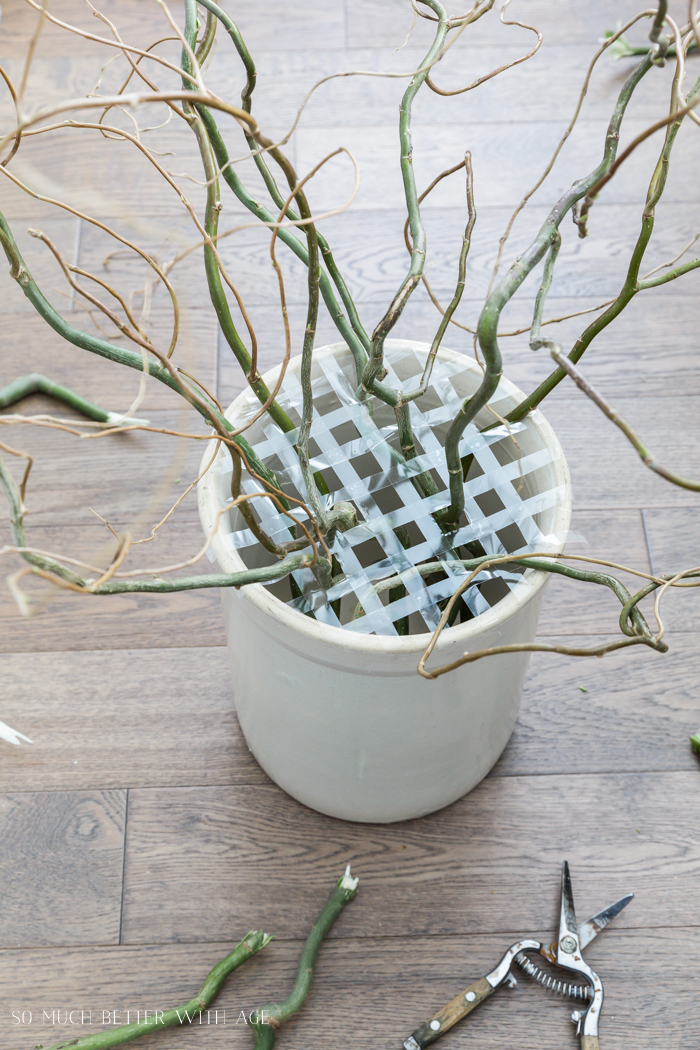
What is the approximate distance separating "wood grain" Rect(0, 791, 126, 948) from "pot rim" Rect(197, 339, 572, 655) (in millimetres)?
380

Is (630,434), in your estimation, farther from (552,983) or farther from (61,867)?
(61,867)

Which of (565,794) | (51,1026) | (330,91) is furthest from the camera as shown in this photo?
(330,91)

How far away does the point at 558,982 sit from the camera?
77cm

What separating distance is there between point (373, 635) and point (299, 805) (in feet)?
1.20

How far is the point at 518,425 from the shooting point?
660 millimetres

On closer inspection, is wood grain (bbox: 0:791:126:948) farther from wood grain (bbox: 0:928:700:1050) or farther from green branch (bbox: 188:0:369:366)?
green branch (bbox: 188:0:369:366)

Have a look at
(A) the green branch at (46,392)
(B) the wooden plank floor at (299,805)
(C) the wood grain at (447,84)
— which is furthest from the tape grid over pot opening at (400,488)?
(C) the wood grain at (447,84)

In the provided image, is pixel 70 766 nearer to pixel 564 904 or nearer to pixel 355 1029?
pixel 355 1029

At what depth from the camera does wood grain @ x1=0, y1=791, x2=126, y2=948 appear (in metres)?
0.81

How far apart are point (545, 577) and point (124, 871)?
1.66ft

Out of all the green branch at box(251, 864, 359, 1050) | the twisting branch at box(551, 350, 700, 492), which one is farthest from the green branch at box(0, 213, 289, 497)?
the green branch at box(251, 864, 359, 1050)

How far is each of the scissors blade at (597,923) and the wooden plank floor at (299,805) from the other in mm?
18

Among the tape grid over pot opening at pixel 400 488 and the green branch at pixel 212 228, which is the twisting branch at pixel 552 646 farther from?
the green branch at pixel 212 228

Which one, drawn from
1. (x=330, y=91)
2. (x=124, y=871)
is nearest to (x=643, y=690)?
(x=124, y=871)
